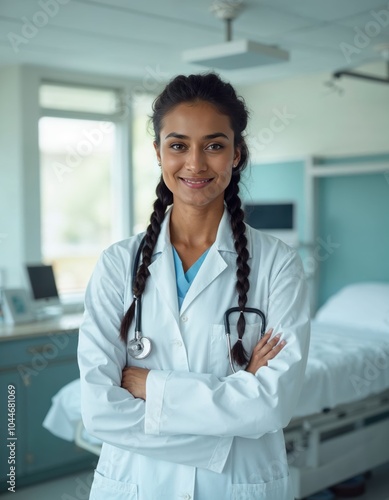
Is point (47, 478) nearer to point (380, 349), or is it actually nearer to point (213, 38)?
point (380, 349)

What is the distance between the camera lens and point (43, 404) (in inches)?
155

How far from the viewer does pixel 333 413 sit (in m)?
3.48

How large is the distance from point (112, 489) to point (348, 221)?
377 cm

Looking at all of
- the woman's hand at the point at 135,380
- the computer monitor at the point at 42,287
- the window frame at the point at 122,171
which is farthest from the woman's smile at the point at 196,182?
the window frame at the point at 122,171

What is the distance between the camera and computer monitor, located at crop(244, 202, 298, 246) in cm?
512

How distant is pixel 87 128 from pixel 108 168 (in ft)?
1.33

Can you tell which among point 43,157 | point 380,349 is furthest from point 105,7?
point 380,349

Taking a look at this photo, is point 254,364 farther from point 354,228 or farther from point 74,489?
point 354,228

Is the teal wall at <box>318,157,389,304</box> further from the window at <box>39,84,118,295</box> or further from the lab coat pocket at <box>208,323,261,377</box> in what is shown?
the lab coat pocket at <box>208,323,261,377</box>

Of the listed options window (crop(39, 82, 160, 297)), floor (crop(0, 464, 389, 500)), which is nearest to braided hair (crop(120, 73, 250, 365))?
floor (crop(0, 464, 389, 500))

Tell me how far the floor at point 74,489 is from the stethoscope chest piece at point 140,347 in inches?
95.6

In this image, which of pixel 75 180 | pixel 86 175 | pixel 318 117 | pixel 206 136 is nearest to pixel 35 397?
pixel 75 180

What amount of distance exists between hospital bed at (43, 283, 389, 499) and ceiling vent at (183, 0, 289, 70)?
1.57m

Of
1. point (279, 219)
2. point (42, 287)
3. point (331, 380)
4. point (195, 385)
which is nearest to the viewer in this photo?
point (195, 385)
